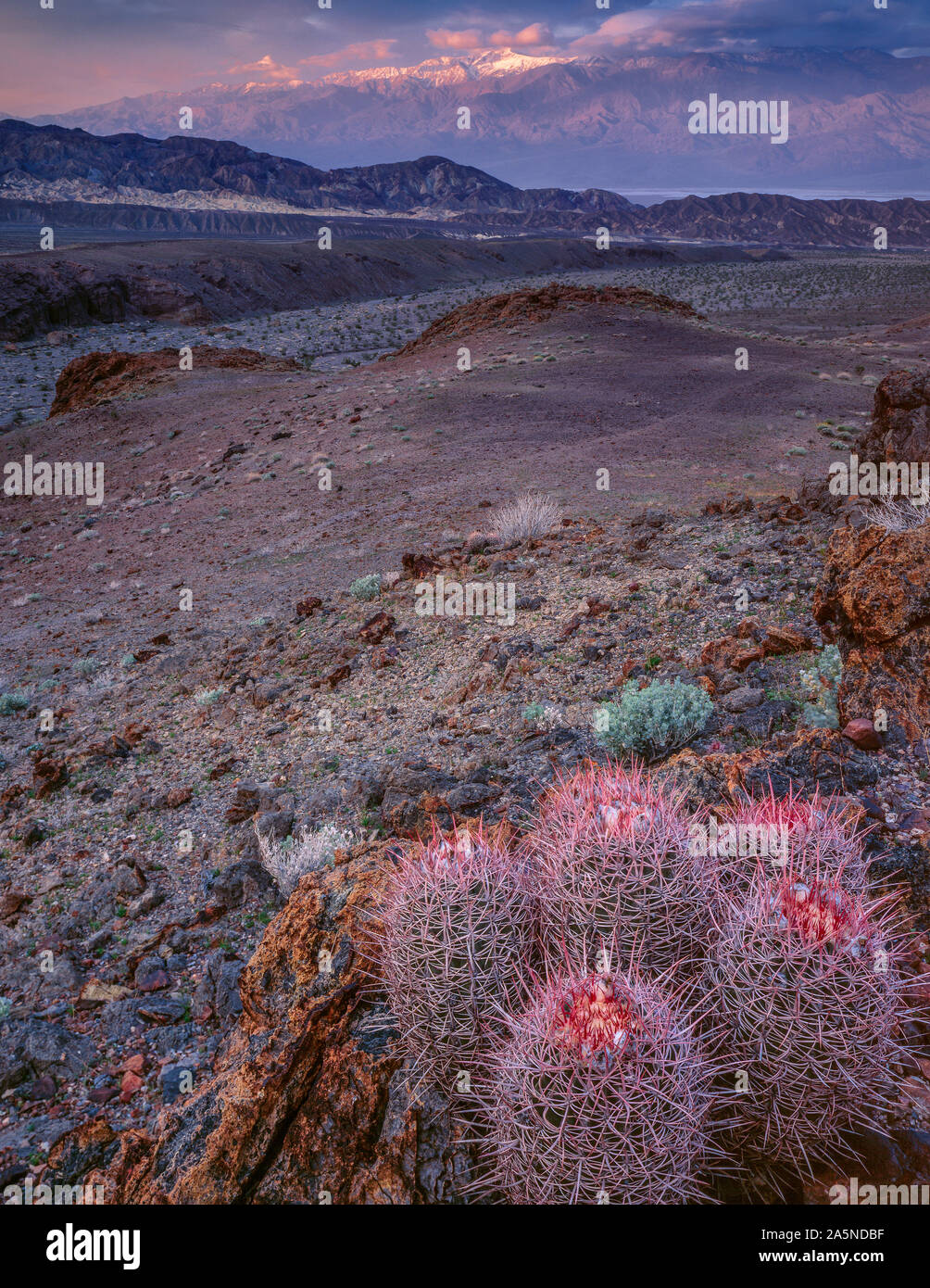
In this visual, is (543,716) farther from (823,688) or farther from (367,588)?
(367,588)

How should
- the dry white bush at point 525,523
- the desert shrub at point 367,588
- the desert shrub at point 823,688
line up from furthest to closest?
the dry white bush at point 525,523, the desert shrub at point 367,588, the desert shrub at point 823,688

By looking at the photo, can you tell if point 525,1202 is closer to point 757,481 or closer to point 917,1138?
point 917,1138

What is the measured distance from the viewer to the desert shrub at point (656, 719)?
13.1ft

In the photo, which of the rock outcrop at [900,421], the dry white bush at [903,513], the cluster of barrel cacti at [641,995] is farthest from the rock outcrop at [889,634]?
the rock outcrop at [900,421]

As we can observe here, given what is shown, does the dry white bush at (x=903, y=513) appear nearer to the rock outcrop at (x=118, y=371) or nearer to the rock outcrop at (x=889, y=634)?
the rock outcrop at (x=889, y=634)

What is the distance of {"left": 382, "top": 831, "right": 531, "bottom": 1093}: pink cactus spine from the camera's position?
2125 millimetres

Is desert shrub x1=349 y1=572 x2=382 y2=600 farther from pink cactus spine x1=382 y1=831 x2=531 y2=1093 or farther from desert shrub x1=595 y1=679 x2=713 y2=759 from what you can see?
pink cactus spine x1=382 y1=831 x2=531 y2=1093

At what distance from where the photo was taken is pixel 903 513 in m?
5.46

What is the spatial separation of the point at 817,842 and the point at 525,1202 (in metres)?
1.20

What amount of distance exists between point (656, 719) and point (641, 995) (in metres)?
2.32

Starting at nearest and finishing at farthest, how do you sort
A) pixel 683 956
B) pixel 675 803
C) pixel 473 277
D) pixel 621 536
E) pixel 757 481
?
pixel 683 956 < pixel 675 803 < pixel 621 536 < pixel 757 481 < pixel 473 277

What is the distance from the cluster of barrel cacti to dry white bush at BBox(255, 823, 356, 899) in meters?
1.57

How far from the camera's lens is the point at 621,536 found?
7.90 meters
